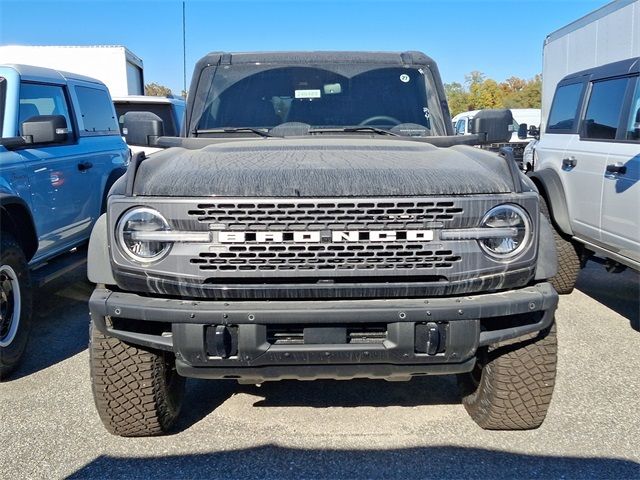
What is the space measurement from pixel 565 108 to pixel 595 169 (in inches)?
→ 56.7

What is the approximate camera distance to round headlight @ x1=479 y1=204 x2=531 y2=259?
262 centimetres

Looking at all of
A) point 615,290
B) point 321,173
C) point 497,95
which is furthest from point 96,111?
point 497,95

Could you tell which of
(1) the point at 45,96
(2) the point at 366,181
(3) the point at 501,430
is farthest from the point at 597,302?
(1) the point at 45,96

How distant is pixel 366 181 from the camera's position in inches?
102

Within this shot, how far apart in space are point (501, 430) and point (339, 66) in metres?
2.58

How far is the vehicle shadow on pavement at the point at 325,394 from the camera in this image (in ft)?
11.8

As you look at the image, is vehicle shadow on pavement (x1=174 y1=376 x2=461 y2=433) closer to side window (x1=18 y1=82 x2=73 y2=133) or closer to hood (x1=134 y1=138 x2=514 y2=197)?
hood (x1=134 y1=138 x2=514 y2=197)

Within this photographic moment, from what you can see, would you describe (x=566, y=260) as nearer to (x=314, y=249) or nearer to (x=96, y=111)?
(x=314, y=249)

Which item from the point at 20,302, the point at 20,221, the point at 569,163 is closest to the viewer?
the point at 20,302

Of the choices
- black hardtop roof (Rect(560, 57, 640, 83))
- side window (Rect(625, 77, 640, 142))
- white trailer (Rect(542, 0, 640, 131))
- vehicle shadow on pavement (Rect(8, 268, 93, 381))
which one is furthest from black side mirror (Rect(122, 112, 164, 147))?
white trailer (Rect(542, 0, 640, 131))

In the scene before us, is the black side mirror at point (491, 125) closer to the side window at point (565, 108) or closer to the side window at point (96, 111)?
the side window at point (565, 108)

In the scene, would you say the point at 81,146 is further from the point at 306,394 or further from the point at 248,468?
the point at 248,468

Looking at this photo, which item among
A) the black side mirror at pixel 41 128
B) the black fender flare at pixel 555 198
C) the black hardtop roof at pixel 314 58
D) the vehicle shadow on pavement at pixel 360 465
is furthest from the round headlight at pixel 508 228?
the black side mirror at pixel 41 128

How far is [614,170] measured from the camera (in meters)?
4.67
